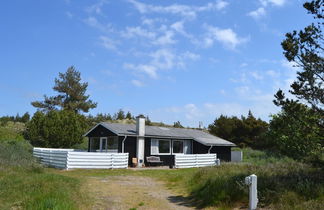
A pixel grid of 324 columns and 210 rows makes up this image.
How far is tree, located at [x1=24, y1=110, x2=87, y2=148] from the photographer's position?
32062 millimetres

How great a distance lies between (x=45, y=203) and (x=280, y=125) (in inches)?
259

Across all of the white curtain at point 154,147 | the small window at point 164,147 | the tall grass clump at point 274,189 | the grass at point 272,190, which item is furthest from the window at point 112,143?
the tall grass clump at point 274,189

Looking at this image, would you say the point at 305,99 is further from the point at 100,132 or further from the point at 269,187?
the point at 100,132

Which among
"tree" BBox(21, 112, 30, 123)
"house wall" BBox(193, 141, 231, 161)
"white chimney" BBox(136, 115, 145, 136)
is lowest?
"house wall" BBox(193, 141, 231, 161)

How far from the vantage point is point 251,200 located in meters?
7.71

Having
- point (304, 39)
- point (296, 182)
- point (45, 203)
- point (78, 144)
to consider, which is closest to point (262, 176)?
point (296, 182)

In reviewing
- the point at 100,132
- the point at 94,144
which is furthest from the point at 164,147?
the point at 94,144

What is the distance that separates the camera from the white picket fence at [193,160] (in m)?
25.2

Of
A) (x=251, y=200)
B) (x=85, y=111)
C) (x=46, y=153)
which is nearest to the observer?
(x=251, y=200)

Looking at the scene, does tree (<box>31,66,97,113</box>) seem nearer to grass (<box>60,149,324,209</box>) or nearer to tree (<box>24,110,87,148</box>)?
tree (<box>24,110,87,148</box>)

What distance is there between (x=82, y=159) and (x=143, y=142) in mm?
6476

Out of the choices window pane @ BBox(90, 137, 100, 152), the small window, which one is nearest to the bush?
the small window

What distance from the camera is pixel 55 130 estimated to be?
3195 centimetres

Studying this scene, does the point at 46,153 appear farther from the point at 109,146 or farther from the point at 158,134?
the point at 158,134
